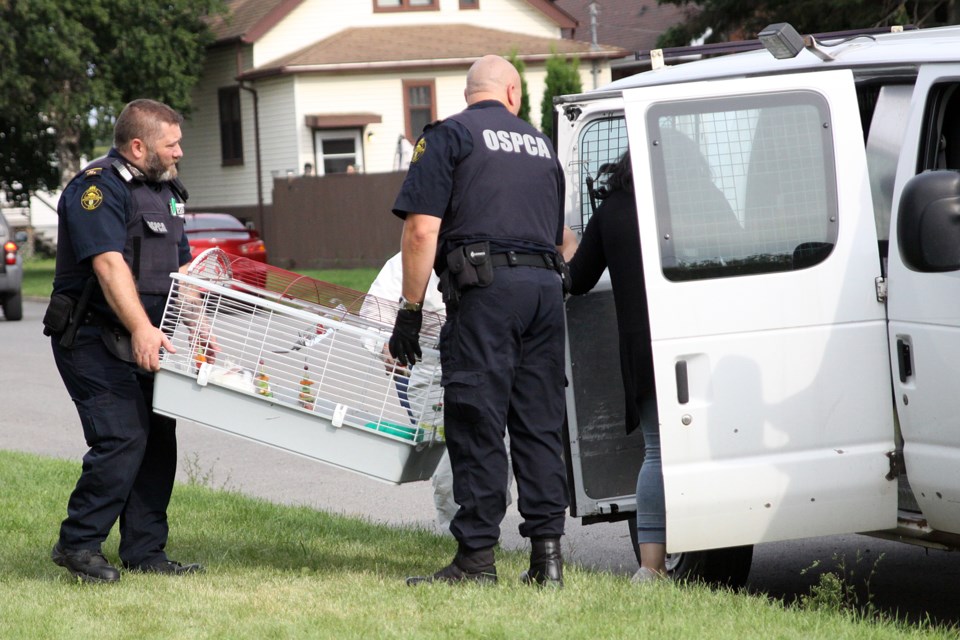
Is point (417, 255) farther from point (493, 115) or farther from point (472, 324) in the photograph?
point (493, 115)

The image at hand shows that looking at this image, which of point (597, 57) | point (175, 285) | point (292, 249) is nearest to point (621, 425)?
point (175, 285)

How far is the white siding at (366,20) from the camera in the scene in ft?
124

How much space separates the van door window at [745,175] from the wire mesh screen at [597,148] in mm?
1293

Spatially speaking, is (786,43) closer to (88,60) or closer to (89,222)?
(89,222)

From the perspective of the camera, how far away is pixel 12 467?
28.3ft

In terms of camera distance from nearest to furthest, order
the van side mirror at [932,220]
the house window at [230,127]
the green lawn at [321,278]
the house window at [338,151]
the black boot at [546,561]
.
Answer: the van side mirror at [932,220] < the black boot at [546,561] < the green lawn at [321,278] < the house window at [338,151] < the house window at [230,127]

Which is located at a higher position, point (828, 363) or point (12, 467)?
point (828, 363)

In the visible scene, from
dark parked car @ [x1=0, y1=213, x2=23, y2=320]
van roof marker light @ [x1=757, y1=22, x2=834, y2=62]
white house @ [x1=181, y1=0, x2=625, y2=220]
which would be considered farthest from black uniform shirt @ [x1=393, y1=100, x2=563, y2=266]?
white house @ [x1=181, y1=0, x2=625, y2=220]

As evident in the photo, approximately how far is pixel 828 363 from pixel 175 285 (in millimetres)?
2556

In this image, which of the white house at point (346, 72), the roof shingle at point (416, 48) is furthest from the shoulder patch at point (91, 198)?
the roof shingle at point (416, 48)

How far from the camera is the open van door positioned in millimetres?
4809

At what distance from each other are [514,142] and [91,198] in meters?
1.70

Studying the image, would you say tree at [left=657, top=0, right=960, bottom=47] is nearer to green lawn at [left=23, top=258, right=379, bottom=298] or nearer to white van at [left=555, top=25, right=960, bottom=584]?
green lawn at [left=23, top=258, right=379, bottom=298]

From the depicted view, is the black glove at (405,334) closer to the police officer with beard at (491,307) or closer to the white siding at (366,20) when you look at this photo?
the police officer with beard at (491,307)
